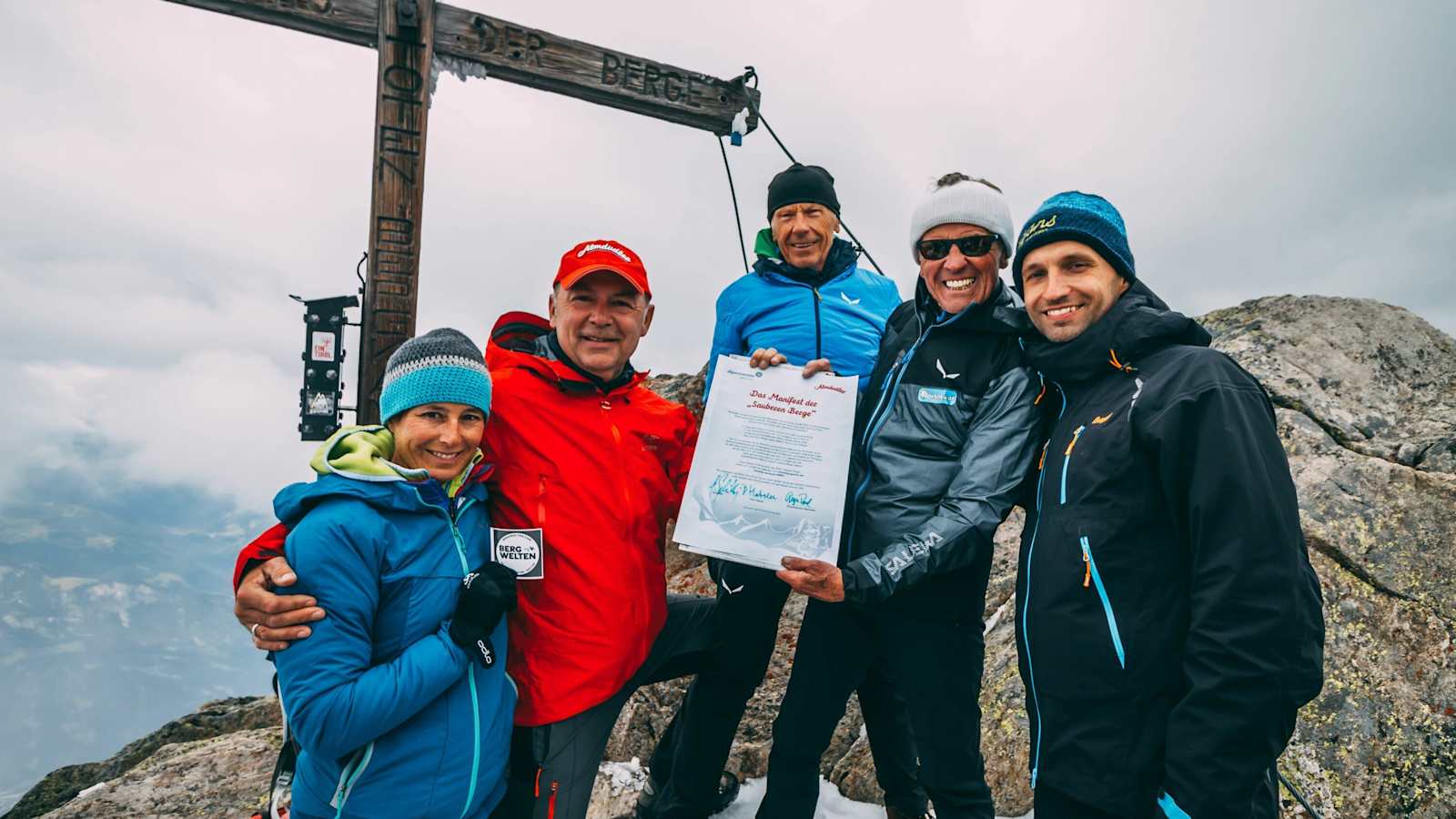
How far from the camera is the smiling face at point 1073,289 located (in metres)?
2.37

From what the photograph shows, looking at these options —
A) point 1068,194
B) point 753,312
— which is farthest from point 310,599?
point 1068,194

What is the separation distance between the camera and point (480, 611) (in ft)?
8.15

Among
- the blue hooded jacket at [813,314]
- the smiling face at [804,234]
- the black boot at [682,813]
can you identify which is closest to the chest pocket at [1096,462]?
the blue hooded jacket at [813,314]

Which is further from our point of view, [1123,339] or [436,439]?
[436,439]

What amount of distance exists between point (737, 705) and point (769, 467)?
1260mm

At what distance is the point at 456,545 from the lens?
102 inches

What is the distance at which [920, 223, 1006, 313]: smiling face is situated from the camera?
2840mm

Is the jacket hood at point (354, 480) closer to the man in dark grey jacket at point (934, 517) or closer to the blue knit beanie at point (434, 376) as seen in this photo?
the blue knit beanie at point (434, 376)

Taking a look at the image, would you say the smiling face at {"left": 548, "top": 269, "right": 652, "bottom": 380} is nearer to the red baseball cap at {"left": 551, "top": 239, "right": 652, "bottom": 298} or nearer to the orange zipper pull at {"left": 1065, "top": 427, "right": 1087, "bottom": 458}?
the red baseball cap at {"left": 551, "top": 239, "right": 652, "bottom": 298}

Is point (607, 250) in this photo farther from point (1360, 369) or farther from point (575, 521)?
point (1360, 369)

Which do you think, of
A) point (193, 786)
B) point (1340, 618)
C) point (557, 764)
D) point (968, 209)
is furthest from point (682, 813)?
point (193, 786)

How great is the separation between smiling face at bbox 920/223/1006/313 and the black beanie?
807mm

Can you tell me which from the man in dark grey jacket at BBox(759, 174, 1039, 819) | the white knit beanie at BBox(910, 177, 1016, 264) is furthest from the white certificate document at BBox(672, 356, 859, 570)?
the white knit beanie at BBox(910, 177, 1016, 264)

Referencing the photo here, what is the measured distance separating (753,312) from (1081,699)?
83.4 inches
